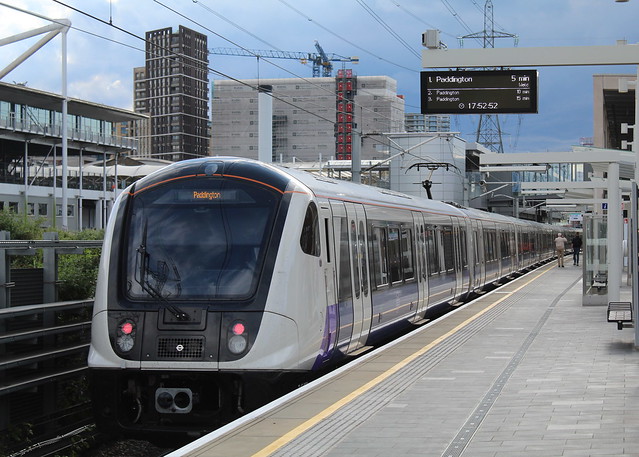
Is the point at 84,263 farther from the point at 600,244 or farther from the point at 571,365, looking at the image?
the point at 600,244

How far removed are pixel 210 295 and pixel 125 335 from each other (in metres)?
1.01

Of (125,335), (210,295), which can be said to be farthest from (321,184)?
(125,335)

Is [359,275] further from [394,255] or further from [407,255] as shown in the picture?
[407,255]

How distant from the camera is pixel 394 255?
1565cm

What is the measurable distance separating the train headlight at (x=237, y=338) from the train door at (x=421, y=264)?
343 inches

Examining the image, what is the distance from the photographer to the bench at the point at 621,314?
533 inches

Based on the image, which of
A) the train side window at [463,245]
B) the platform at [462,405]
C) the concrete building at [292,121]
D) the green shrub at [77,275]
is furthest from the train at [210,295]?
the concrete building at [292,121]

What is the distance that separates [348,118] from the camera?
171m

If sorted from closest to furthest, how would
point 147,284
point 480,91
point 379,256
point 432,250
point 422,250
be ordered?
1. point 147,284
2. point 379,256
3. point 480,91
4. point 422,250
5. point 432,250

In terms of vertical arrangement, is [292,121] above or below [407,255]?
above

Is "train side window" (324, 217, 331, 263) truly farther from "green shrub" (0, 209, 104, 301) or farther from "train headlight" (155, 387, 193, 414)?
"green shrub" (0, 209, 104, 301)

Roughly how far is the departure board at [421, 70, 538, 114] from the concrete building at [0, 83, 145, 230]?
4000 cm

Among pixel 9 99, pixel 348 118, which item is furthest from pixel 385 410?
pixel 348 118

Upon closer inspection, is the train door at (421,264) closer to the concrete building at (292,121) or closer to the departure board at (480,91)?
the departure board at (480,91)
